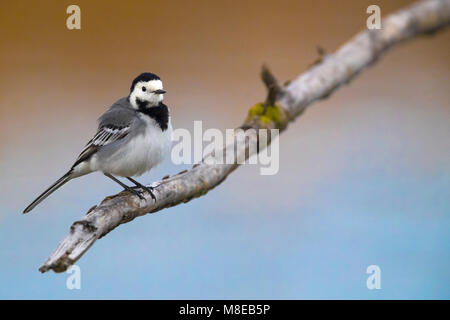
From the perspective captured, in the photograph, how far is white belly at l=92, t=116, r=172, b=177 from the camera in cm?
198

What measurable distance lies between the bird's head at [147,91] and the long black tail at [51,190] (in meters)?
0.40

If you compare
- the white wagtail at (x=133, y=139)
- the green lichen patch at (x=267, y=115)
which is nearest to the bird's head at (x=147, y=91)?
the white wagtail at (x=133, y=139)

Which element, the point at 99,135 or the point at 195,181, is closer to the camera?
the point at 195,181

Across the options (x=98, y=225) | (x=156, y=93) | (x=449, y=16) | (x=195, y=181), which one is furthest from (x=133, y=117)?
(x=449, y=16)

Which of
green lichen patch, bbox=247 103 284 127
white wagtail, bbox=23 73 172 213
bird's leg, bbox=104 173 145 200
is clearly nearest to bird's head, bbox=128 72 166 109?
white wagtail, bbox=23 73 172 213

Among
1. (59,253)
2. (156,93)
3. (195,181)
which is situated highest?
(156,93)

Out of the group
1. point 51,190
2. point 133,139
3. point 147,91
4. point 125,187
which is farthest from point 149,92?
point 51,190

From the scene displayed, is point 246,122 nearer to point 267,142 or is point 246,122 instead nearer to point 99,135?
point 267,142

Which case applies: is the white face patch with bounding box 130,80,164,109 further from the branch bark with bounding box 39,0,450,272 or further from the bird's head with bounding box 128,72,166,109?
the branch bark with bounding box 39,0,450,272

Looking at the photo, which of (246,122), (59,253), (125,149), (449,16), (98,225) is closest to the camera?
(59,253)

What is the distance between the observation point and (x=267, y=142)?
5.74 feet

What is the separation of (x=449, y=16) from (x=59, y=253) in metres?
1.41

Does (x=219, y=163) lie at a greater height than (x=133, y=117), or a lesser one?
lesser

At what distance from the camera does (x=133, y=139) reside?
6.55ft
